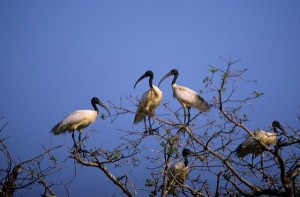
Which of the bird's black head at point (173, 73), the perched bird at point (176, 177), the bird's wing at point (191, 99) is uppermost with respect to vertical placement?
the bird's black head at point (173, 73)

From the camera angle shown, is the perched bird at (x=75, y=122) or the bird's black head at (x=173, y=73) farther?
the bird's black head at (x=173, y=73)

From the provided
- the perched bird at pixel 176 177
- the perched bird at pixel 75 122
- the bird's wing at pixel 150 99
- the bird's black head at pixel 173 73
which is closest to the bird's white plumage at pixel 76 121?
the perched bird at pixel 75 122

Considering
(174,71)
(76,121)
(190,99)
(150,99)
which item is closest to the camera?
(190,99)

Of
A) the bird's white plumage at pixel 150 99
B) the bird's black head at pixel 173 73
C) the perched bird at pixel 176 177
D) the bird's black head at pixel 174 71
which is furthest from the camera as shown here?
the bird's black head at pixel 174 71

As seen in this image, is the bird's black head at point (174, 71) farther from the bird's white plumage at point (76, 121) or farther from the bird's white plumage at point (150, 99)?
the bird's white plumage at point (76, 121)

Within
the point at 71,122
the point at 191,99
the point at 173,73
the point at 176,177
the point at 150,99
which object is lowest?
the point at 176,177

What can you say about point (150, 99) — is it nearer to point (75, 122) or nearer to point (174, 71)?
point (174, 71)

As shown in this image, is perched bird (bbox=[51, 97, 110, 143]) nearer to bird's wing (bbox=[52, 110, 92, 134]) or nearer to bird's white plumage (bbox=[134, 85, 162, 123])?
bird's wing (bbox=[52, 110, 92, 134])

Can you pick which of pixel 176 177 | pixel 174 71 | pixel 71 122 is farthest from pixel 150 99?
Result: pixel 176 177

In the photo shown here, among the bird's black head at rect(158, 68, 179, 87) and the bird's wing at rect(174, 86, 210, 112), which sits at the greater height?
the bird's black head at rect(158, 68, 179, 87)

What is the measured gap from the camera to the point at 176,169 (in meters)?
9.48

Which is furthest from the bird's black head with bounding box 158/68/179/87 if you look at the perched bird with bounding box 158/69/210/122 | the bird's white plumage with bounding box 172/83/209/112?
the bird's white plumage with bounding box 172/83/209/112

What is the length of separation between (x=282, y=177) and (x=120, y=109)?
2.62 m

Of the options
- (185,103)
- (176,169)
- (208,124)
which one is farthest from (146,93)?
(208,124)
